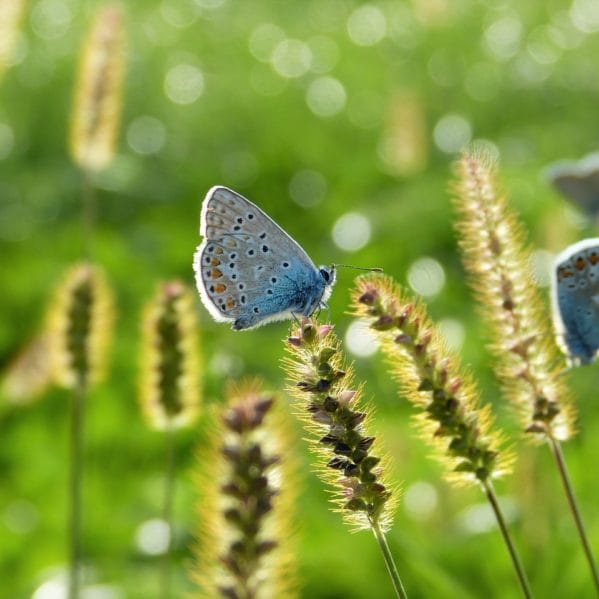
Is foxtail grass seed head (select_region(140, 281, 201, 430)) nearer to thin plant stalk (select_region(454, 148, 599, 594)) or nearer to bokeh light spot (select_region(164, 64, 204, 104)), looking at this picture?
thin plant stalk (select_region(454, 148, 599, 594))

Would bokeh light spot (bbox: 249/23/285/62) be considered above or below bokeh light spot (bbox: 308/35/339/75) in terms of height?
above

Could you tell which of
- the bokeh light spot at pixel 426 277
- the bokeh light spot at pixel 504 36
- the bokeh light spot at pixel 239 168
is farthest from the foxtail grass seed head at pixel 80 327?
the bokeh light spot at pixel 504 36

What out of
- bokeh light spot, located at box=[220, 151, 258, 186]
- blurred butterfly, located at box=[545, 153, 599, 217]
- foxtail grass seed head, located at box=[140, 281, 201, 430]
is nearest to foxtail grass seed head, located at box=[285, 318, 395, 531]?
foxtail grass seed head, located at box=[140, 281, 201, 430]

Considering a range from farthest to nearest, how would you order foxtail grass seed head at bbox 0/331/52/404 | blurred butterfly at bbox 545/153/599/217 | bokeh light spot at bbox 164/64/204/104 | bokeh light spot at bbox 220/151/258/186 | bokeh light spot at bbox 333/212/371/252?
1. bokeh light spot at bbox 164/64/204/104
2. bokeh light spot at bbox 220/151/258/186
3. bokeh light spot at bbox 333/212/371/252
4. foxtail grass seed head at bbox 0/331/52/404
5. blurred butterfly at bbox 545/153/599/217

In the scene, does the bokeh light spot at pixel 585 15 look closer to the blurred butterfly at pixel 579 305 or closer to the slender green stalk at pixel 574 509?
the blurred butterfly at pixel 579 305

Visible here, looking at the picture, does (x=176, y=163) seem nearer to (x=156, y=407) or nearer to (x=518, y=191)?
(x=518, y=191)

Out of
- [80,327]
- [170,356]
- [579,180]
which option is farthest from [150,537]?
[579,180]
